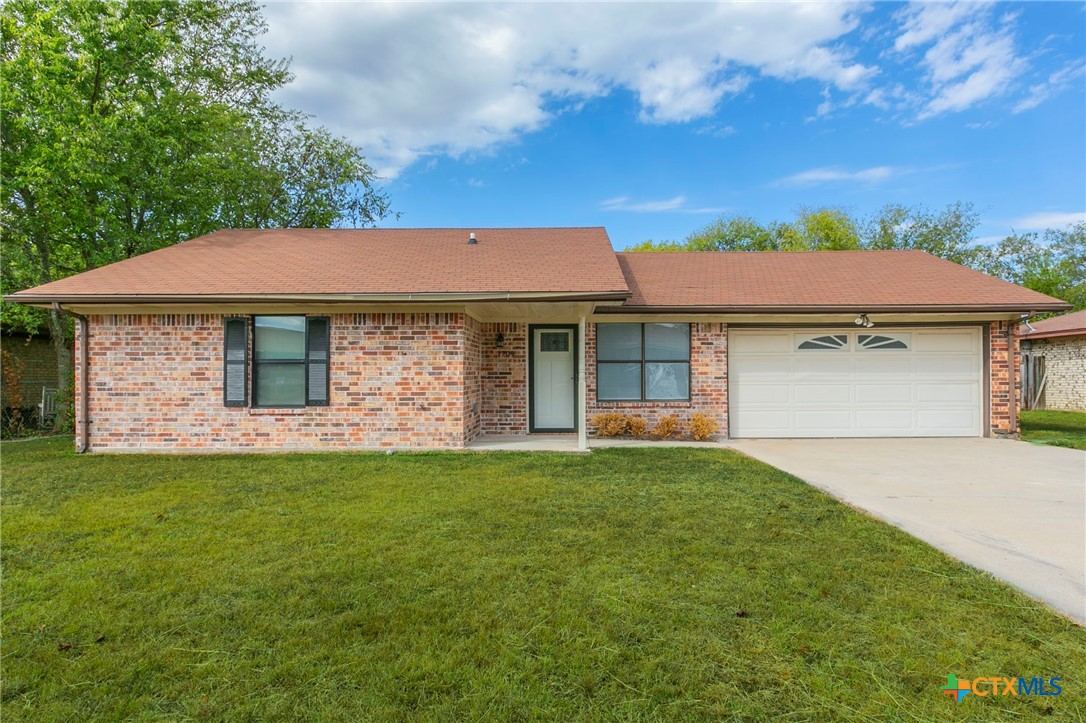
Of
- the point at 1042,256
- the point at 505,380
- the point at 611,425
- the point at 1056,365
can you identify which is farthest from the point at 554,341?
the point at 1042,256

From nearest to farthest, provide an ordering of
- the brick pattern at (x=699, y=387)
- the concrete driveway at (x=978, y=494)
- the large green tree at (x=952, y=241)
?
the concrete driveway at (x=978, y=494)
the brick pattern at (x=699, y=387)
the large green tree at (x=952, y=241)

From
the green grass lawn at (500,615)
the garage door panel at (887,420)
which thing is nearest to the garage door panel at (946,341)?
the garage door panel at (887,420)

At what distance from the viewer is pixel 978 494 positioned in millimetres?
5551

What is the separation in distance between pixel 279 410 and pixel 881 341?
35.3 ft

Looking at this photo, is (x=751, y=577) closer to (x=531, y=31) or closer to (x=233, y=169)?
(x=531, y=31)

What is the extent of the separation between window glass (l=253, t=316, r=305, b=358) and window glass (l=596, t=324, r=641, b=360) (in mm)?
5133

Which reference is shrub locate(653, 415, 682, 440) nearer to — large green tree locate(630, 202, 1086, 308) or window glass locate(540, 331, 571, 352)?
window glass locate(540, 331, 571, 352)

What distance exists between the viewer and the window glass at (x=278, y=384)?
8375 millimetres

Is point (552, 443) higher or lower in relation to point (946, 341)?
lower

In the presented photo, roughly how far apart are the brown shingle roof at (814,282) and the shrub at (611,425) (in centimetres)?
206

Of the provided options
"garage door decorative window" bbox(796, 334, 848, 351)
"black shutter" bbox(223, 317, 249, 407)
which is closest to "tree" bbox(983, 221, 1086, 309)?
"garage door decorative window" bbox(796, 334, 848, 351)

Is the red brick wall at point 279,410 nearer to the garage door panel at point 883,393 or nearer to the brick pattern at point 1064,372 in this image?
the garage door panel at point 883,393

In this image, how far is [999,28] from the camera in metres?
9.59

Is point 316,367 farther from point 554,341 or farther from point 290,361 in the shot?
point 554,341
